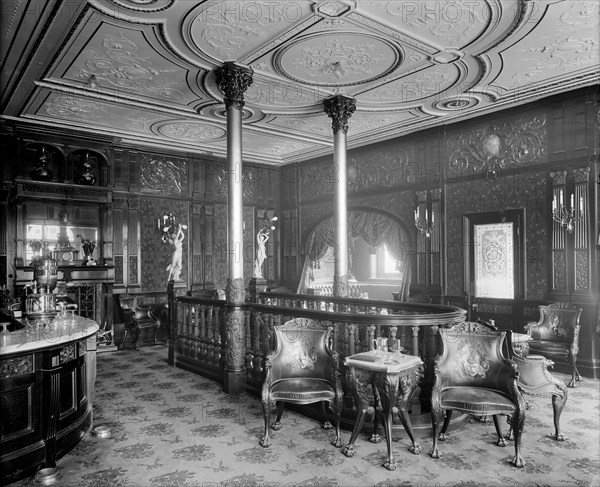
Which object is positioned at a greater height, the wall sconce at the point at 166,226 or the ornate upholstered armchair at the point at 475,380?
the wall sconce at the point at 166,226

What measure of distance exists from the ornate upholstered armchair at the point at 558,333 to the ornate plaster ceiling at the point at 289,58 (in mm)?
3378

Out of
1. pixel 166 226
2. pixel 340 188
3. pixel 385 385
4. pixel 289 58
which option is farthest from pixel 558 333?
pixel 166 226

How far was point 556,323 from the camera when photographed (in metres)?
6.98

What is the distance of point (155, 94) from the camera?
7.49 metres

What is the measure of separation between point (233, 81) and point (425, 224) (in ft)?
16.0

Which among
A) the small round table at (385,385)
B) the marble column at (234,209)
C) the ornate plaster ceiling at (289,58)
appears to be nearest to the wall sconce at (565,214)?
the ornate plaster ceiling at (289,58)

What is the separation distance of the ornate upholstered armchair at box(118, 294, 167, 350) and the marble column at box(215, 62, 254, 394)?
A: 12.1 feet

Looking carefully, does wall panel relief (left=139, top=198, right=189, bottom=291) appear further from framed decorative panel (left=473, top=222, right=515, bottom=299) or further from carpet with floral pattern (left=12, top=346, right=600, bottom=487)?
framed decorative panel (left=473, top=222, right=515, bottom=299)

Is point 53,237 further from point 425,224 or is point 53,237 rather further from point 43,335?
point 425,224

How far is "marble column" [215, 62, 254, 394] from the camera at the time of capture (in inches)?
253

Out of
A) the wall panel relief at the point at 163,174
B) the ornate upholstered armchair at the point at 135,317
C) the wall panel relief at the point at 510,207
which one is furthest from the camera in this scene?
the wall panel relief at the point at 163,174

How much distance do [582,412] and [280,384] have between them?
11.5 ft

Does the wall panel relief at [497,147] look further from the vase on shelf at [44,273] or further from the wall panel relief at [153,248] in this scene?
the vase on shelf at [44,273]

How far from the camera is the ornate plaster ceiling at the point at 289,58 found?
5.03 m
